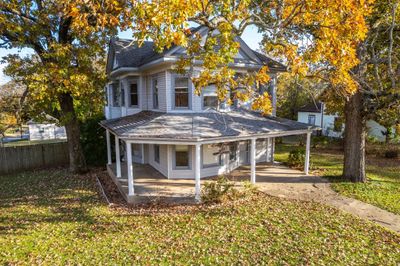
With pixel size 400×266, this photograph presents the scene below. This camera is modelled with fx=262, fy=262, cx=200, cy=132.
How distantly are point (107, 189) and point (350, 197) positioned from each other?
36.7ft

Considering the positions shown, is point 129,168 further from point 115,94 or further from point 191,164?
point 115,94

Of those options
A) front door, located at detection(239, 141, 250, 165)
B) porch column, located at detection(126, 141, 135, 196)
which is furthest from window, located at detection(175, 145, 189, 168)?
front door, located at detection(239, 141, 250, 165)

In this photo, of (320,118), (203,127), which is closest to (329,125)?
(320,118)

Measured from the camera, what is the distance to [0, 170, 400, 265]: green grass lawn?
6875 mm

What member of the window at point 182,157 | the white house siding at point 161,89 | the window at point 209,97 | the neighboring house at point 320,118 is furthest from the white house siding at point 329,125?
the white house siding at point 161,89

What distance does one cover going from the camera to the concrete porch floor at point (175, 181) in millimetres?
11148

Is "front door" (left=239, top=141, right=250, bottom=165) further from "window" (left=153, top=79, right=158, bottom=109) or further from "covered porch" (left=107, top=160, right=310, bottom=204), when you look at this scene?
"window" (left=153, top=79, right=158, bottom=109)

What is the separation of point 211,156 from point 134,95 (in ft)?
22.4

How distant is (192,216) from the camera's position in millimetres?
9484

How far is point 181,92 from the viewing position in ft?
45.1

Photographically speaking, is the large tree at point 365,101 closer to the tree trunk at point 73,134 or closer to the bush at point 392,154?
the bush at point 392,154

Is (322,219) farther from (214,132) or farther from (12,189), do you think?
(12,189)

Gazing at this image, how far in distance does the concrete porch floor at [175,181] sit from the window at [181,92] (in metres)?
3.94

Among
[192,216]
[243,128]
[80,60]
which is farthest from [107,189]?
[243,128]
